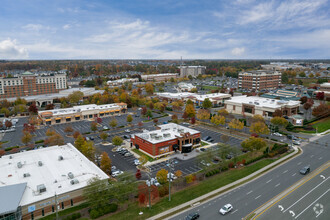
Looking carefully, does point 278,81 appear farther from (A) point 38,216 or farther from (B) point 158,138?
(A) point 38,216

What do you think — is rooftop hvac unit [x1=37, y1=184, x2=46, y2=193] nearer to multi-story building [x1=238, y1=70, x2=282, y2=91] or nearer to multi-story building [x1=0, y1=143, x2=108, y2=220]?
multi-story building [x1=0, y1=143, x2=108, y2=220]

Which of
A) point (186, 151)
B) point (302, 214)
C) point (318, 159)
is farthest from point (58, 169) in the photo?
point (318, 159)

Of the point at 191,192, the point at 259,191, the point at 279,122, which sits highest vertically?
the point at 279,122

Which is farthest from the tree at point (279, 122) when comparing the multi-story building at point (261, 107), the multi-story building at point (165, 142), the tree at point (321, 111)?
the multi-story building at point (165, 142)

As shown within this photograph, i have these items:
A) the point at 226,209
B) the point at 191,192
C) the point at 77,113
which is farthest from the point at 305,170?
the point at 77,113

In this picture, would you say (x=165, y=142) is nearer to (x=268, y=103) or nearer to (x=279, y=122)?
(x=279, y=122)
